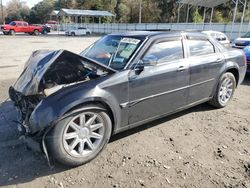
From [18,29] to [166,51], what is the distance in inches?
1458

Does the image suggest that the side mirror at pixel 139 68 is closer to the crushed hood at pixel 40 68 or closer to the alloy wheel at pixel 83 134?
the crushed hood at pixel 40 68

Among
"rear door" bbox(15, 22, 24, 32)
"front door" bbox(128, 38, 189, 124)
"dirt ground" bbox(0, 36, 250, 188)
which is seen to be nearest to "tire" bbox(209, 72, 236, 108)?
"dirt ground" bbox(0, 36, 250, 188)

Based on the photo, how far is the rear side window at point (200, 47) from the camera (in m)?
4.50

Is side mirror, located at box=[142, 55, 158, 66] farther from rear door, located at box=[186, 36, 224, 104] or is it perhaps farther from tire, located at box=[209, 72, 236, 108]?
tire, located at box=[209, 72, 236, 108]

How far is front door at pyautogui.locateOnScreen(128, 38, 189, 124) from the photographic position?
11.9 ft

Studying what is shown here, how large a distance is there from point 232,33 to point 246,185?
26.3 m

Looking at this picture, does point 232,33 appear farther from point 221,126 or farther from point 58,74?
point 58,74

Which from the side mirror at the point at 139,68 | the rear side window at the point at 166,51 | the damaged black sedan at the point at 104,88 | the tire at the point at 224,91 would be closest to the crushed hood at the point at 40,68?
the damaged black sedan at the point at 104,88

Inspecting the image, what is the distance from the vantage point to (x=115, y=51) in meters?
4.01

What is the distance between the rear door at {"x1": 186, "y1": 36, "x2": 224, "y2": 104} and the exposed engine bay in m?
1.76

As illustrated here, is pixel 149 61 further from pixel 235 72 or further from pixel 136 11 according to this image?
pixel 136 11

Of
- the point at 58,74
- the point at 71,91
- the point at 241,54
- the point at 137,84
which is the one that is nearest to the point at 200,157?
the point at 137,84

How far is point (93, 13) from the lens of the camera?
151ft

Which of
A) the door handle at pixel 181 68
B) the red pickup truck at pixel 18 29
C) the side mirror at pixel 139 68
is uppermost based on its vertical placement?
the side mirror at pixel 139 68
